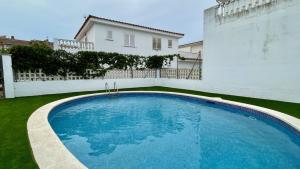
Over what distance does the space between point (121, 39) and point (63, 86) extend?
27.3 feet

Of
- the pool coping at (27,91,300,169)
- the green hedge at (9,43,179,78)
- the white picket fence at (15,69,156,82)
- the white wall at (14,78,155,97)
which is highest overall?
the green hedge at (9,43,179,78)

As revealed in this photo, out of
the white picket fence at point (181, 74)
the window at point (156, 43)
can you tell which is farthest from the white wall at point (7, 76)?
the window at point (156, 43)

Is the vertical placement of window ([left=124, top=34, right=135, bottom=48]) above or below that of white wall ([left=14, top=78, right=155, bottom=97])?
above

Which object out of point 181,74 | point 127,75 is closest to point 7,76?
point 127,75

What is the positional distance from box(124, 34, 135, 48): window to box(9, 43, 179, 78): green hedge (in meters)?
3.18

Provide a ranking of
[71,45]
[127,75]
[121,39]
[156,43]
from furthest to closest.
A: [156,43], [121,39], [127,75], [71,45]

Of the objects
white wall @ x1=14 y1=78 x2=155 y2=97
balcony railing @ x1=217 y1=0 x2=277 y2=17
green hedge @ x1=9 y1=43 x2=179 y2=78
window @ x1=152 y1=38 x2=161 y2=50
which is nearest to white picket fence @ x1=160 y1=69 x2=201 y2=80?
green hedge @ x1=9 y1=43 x2=179 y2=78

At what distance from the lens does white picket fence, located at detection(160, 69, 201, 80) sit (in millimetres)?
14087

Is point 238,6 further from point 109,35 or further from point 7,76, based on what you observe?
point 7,76

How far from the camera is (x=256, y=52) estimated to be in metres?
9.92

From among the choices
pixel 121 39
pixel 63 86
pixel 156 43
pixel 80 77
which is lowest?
pixel 63 86

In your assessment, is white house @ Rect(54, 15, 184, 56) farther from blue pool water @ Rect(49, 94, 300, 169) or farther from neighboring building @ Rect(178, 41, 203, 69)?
blue pool water @ Rect(49, 94, 300, 169)

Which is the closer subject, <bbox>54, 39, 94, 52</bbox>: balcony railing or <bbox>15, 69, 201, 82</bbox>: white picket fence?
<bbox>15, 69, 201, 82</bbox>: white picket fence

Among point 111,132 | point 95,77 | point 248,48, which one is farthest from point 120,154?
point 95,77
